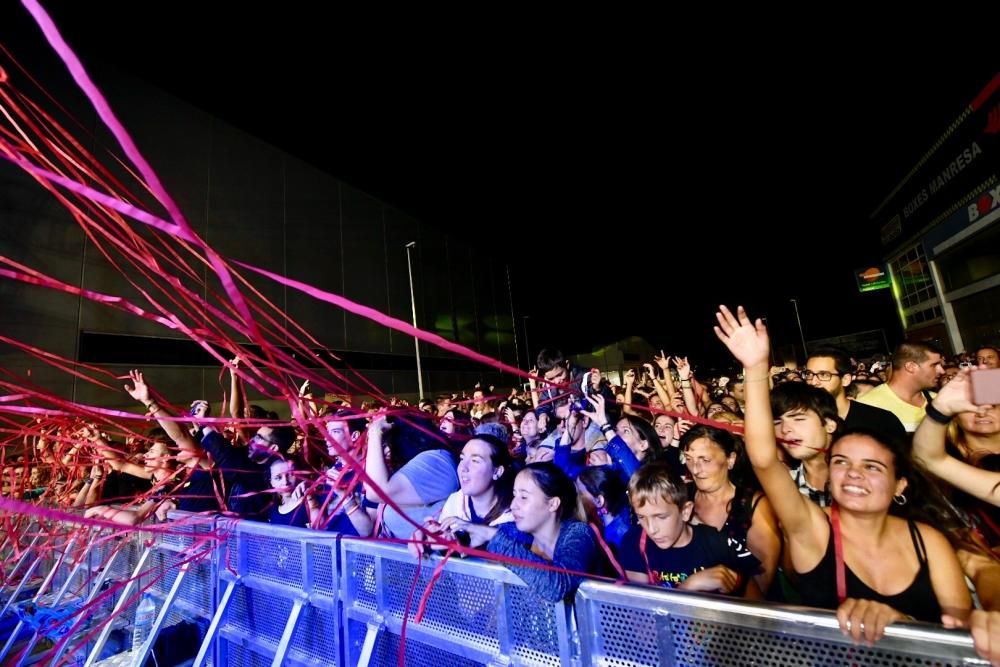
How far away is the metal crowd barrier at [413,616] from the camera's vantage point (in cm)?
147

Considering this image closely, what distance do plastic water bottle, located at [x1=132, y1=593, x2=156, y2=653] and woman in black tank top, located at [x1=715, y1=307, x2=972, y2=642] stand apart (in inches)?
186

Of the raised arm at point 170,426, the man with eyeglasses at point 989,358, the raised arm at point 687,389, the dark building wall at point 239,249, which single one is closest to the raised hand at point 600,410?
the raised arm at point 687,389

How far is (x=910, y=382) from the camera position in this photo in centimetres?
344

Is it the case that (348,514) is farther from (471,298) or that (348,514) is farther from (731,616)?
(471,298)

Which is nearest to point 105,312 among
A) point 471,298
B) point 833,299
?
point 471,298

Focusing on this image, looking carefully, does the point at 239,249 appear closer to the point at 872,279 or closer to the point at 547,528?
the point at 547,528

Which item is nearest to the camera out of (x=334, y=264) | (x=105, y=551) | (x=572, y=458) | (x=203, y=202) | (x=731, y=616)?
(x=731, y=616)

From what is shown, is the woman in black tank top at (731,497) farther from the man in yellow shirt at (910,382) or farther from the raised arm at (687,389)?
the raised arm at (687,389)

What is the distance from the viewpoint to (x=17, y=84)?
9547mm

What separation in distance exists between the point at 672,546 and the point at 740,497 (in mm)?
468

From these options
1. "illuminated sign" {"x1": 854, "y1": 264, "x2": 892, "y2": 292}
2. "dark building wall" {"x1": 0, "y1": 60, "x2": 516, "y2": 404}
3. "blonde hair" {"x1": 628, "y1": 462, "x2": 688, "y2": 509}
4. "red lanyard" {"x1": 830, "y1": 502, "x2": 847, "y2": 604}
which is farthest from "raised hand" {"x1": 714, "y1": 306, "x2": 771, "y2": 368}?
"illuminated sign" {"x1": 854, "y1": 264, "x2": 892, "y2": 292}

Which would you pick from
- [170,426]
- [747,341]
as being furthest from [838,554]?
[170,426]

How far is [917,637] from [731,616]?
477 millimetres

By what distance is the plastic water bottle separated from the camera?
12.3 ft
